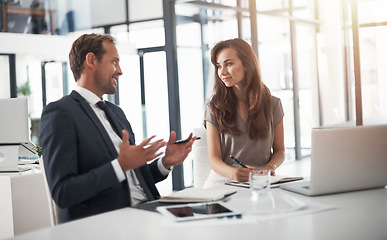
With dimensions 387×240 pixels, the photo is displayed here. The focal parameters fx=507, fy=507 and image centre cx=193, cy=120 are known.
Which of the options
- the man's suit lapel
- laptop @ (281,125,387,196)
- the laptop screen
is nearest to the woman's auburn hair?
laptop @ (281,125,387,196)

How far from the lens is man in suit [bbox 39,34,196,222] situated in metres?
1.94

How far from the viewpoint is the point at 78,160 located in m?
2.07

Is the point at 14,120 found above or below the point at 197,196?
above

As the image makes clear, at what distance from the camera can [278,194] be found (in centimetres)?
204

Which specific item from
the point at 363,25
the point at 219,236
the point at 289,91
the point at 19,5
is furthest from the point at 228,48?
the point at 19,5

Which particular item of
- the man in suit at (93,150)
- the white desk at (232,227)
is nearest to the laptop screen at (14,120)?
the man in suit at (93,150)

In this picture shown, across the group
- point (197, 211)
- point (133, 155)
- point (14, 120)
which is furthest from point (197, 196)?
point (14, 120)

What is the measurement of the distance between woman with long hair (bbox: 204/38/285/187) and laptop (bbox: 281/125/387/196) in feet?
2.26

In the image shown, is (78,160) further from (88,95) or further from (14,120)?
(14,120)

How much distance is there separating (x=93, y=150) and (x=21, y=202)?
183 cm

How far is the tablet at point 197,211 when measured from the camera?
169 centimetres

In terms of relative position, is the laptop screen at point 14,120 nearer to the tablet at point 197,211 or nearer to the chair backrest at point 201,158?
the chair backrest at point 201,158

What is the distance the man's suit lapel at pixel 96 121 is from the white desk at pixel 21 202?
64.1 inches

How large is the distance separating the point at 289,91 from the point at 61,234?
6926 millimetres
